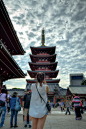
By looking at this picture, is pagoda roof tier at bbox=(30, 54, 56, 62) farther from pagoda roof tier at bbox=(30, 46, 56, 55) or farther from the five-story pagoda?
pagoda roof tier at bbox=(30, 46, 56, 55)

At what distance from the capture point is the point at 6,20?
32.7ft

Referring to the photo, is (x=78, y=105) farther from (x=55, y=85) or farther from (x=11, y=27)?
(x=55, y=85)

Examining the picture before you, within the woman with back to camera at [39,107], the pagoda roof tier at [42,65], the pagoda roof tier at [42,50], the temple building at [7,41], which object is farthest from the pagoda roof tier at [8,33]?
the pagoda roof tier at [42,50]

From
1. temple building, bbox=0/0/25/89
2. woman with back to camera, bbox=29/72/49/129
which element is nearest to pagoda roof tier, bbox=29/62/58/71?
temple building, bbox=0/0/25/89

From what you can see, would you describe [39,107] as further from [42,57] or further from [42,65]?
[42,57]

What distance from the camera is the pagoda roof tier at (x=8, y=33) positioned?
9.29 meters

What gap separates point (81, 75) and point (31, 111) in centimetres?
6421

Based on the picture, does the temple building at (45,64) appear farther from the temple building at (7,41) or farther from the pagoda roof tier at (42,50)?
the temple building at (7,41)

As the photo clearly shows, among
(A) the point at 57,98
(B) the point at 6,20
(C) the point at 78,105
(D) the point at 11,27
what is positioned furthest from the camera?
(A) the point at 57,98

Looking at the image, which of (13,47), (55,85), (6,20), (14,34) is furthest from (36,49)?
(6,20)

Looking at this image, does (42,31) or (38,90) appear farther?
(42,31)

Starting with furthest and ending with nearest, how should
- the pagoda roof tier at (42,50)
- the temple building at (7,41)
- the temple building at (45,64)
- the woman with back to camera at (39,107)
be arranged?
the pagoda roof tier at (42,50) < the temple building at (45,64) < the temple building at (7,41) < the woman with back to camera at (39,107)

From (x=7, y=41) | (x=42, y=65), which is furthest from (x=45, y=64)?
(x=7, y=41)

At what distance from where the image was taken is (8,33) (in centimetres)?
1207
